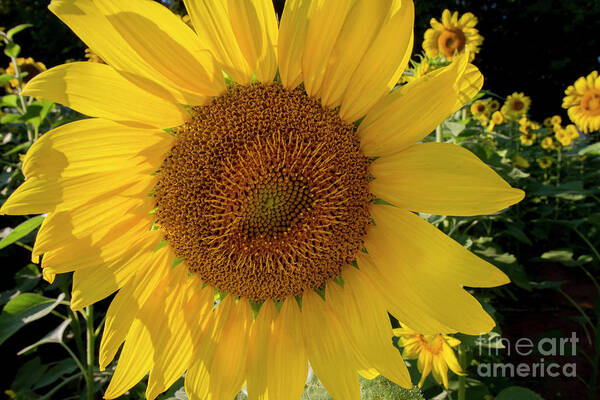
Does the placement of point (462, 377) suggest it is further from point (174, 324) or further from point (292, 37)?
point (292, 37)

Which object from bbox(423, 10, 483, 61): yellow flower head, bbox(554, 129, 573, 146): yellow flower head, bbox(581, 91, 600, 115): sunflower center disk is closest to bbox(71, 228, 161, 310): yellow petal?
bbox(423, 10, 483, 61): yellow flower head

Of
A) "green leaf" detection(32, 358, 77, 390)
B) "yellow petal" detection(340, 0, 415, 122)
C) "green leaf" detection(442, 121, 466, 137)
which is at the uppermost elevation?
"green leaf" detection(442, 121, 466, 137)

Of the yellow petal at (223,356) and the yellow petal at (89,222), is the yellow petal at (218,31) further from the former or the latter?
the yellow petal at (223,356)

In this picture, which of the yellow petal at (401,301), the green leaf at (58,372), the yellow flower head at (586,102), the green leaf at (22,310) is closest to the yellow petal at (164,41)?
the yellow petal at (401,301)

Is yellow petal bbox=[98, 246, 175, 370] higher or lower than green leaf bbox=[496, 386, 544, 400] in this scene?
higher

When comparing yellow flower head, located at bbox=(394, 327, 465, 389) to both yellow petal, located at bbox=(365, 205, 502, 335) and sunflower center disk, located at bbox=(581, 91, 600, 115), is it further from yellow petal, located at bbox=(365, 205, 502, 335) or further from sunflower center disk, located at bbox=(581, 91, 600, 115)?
sunflower center disk, located at bbox=(581, 91, 600, 115)
